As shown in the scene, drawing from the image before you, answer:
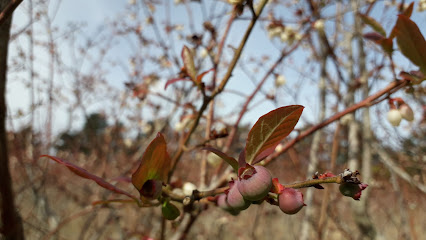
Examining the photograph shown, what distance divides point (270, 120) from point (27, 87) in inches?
89.2

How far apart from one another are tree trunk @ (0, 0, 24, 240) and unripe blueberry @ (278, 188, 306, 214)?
17.0 inches

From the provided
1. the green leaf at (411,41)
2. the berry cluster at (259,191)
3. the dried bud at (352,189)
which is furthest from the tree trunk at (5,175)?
the green leaf at (411,41)

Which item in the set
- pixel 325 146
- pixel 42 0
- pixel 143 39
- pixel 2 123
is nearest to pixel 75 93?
pixel 143 39

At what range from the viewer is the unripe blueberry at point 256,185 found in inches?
11.9

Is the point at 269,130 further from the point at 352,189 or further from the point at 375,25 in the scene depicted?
the point at 375,25

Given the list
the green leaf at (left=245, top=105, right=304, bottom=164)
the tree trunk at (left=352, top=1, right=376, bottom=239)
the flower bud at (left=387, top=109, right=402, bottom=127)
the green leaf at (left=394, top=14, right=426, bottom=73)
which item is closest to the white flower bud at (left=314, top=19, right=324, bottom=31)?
the tree trunk at (left=352, top=1, right=376, bottom=239)

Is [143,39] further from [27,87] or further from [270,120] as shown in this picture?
[270,120]

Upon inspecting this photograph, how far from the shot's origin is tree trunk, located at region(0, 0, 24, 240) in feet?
1.58

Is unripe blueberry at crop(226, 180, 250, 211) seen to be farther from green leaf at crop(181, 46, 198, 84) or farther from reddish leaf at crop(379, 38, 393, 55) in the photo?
reddish leaf at crop(379, 38, 393, 55)

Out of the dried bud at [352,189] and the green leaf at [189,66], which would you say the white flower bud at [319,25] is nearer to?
the green leaf at [189,66]

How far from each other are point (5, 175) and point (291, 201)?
44cm

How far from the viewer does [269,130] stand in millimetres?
350

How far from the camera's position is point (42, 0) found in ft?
5.41

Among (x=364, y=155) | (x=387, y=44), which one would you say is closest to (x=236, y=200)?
(x=387, y=44)
